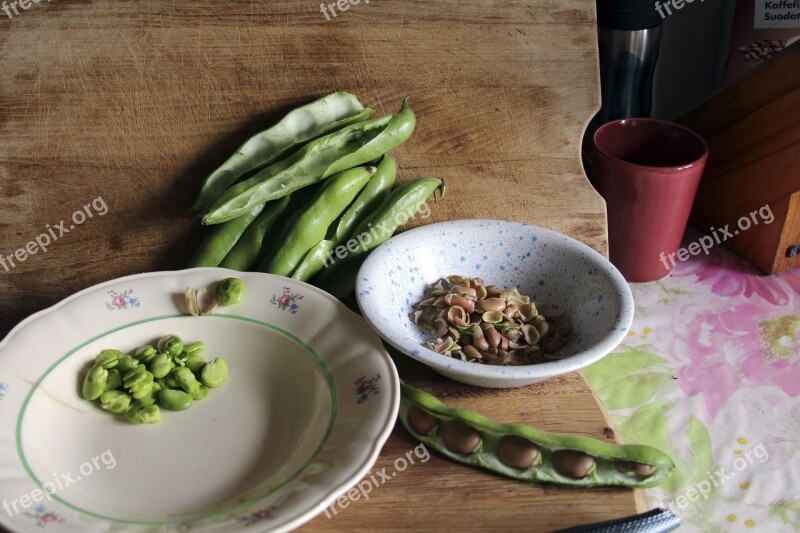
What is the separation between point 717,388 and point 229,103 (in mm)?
700

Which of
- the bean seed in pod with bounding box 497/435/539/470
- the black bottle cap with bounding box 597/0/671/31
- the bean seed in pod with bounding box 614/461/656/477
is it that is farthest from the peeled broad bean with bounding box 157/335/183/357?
the black bottle cap with bounding box 597/0/671/31

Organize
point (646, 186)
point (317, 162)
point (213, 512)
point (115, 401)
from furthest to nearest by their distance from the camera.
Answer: point (646, 186), point (317, 162), point (115, 401), point (213, 512)

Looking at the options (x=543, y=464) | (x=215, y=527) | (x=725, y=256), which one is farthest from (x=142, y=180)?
(x=725, y=256)

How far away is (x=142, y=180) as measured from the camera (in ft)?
3.00

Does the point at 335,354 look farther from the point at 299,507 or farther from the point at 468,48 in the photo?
the point at 468,48

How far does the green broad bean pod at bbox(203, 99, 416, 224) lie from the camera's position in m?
0.83

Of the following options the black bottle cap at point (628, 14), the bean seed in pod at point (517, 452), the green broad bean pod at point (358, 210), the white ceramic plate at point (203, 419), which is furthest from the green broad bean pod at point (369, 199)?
the black bottle cap at point (628, 14)

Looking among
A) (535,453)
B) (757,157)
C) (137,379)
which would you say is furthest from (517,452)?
(757,157)

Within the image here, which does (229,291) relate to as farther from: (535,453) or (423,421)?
(535,453)

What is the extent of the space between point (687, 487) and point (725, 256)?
0.47m

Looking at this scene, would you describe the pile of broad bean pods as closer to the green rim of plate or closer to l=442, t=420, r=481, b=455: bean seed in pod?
the green rim of plate

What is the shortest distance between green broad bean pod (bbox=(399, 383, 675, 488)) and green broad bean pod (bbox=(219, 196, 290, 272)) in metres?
0.29

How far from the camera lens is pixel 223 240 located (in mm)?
882

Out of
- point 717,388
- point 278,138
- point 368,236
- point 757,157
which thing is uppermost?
point 278,138
